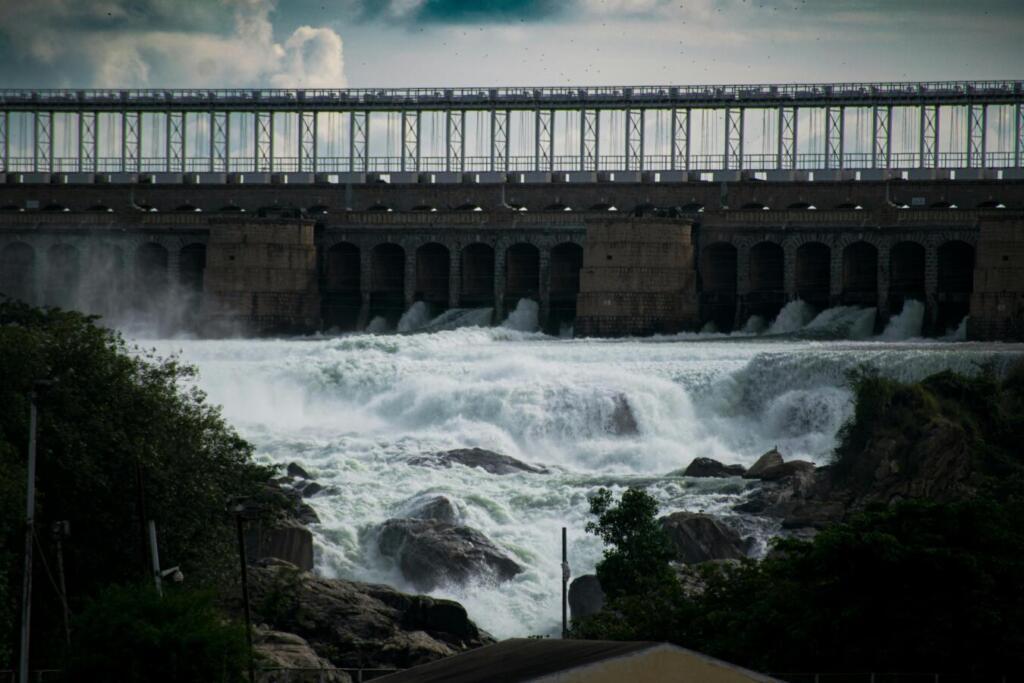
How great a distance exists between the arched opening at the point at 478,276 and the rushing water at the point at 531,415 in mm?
12101

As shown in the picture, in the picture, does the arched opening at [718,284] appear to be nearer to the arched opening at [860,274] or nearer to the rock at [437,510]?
the arched opening at [860,274]

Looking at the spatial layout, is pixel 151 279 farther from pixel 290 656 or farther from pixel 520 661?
pixel 520 661

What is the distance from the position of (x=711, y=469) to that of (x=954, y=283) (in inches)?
1373

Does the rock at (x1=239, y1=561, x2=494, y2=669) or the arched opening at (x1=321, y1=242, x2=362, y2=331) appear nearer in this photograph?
the rock at (x1=239, y1=561, x2=494, y2=669)

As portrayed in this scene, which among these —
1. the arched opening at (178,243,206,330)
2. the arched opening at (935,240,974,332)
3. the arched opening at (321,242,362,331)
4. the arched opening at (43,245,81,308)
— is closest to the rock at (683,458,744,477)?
the arched opening at (935,240,974,332)

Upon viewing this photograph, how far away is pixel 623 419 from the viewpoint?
8162 cm

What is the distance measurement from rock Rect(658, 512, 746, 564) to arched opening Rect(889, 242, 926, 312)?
43.5 m

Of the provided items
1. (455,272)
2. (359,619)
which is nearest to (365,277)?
(455,272)

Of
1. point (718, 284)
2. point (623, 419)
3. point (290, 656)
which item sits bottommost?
point (290, 656)

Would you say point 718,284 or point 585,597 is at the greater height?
point 718,284

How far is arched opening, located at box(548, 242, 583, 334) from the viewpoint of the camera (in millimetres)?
112188

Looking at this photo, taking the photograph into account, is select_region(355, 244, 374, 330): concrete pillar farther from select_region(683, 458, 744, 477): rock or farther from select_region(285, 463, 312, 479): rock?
select_region(683, 458, 744, 477): rock

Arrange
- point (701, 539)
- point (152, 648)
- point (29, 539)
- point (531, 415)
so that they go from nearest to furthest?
1. point (152, 648)
2. point (29, 539)
3. point (701, 539)
4. point (531, 415)

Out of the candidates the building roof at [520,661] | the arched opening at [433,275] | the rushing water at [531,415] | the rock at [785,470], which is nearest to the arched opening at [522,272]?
the arched opening at [433,275]
